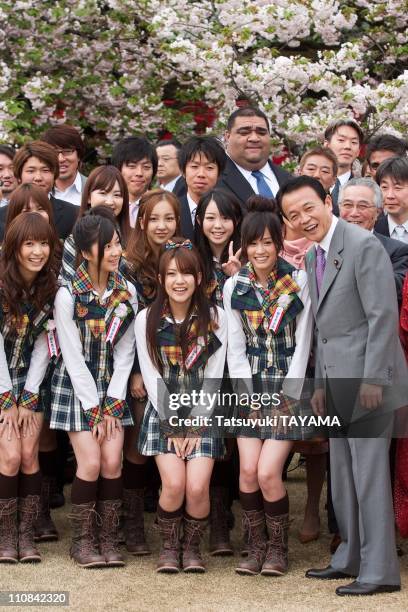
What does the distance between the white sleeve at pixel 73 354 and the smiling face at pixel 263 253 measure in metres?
0.90

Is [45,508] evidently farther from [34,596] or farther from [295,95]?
[295,95]

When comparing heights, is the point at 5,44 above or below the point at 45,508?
above

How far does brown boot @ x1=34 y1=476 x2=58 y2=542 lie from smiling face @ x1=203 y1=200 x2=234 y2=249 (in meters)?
1.53

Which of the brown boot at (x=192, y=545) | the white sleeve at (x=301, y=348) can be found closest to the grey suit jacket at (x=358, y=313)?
the white sleeve at (x=301, y=348)

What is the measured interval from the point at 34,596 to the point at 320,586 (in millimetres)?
1272

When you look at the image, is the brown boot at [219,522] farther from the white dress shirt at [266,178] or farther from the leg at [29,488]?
the white dress shirt at [266,178]

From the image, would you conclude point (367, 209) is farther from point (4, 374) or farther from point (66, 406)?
point (4, 374)

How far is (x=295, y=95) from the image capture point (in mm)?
8133

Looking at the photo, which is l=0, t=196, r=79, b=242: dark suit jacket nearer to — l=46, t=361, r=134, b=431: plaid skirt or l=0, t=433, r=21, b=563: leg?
l=46, t=361, r=134, b=431: plaid skirt

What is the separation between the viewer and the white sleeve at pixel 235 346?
4891 mm

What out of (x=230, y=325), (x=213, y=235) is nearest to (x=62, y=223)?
(x=213, y=235)

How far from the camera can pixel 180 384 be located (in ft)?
16.1

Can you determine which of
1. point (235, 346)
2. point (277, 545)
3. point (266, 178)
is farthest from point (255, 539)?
point (266, 178)

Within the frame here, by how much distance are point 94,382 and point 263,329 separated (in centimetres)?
85
